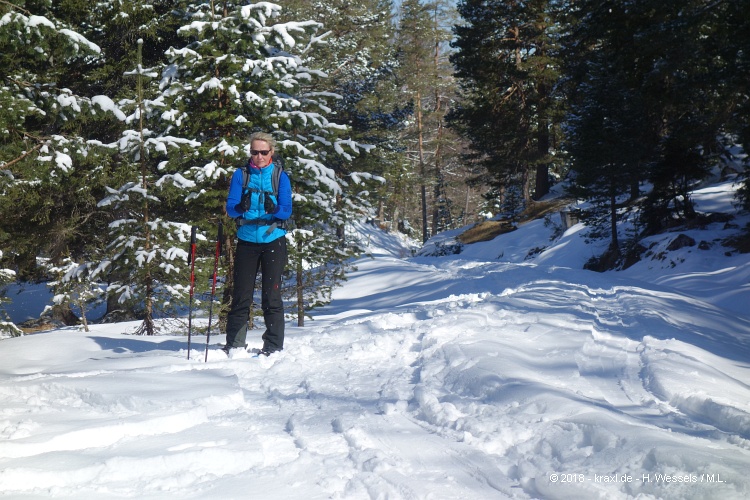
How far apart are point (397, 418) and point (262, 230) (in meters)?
2.97

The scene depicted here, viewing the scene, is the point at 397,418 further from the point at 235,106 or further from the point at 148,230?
the point at 148,230

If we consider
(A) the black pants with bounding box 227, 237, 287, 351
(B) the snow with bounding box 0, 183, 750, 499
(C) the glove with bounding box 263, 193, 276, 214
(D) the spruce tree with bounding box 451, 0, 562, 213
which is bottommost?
(B) the snow with bounding box 0, 183, 750, 499

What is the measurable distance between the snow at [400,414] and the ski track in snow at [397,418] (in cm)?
1

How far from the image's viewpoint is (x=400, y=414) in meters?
3.86

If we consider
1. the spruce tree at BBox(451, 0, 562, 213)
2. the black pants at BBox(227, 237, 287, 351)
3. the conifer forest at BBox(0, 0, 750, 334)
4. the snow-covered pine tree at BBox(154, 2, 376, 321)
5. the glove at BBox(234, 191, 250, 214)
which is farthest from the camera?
the spruce tree at BBox(451, 0, 562, 213)

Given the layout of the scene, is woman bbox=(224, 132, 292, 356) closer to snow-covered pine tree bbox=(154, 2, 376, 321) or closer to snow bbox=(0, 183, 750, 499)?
snow bbox=(0, 183, 750, 499)

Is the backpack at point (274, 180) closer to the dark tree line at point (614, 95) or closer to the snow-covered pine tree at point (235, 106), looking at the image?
the snow-covered pine tree at point (235, 106)

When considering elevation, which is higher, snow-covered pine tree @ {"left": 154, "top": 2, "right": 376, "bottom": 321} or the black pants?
snow-covered pine tree @ {"left": 154, "top": 2, "right": 376, "bottom": 321}

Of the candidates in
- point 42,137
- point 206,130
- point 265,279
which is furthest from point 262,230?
point 42,137

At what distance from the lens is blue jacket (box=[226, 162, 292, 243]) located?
5984 mm

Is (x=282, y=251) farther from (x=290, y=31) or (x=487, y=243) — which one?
(x=487, y=243)

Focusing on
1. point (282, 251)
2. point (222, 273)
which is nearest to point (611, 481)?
point (282, 251)

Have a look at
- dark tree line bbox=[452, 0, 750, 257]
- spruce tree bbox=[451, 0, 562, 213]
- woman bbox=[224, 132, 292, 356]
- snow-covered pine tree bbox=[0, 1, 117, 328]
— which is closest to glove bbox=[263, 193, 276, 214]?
woman bbox=[224, 132, 292, 356]

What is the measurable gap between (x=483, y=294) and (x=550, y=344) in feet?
20.7
